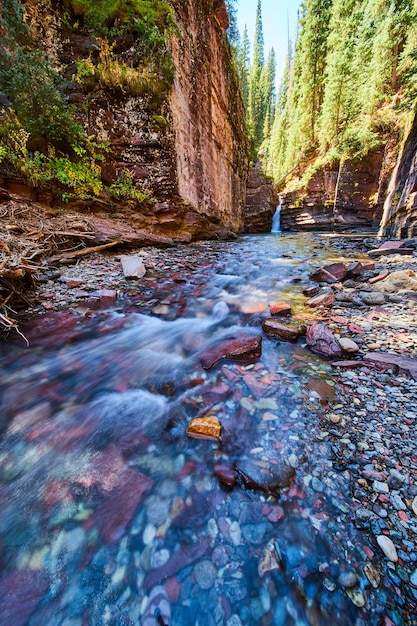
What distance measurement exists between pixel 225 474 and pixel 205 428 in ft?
1.20

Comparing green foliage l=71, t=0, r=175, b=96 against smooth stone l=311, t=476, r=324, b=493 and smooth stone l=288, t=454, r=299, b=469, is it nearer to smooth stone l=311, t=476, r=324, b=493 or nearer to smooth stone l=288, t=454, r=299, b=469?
smooth stone l=288, t=454, r=299, b=469

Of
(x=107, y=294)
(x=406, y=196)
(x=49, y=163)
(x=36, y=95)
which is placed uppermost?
(x=36, y=95)

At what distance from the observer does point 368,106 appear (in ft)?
58.7

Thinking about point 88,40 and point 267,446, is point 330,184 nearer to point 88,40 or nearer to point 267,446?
point 88,40

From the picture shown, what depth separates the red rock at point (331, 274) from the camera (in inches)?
207

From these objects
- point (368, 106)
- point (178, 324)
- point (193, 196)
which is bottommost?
point (178, 324)

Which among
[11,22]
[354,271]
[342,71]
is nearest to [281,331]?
[354,271]

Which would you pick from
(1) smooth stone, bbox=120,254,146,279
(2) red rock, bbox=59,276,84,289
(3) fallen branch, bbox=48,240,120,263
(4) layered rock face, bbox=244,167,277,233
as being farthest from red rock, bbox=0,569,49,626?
(4) layered rock face, bbox=244,167,277,233

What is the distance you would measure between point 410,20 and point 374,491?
25890mm

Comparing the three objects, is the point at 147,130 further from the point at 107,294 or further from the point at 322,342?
the point at 322,342

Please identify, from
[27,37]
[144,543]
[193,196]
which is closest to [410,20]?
[193,196]

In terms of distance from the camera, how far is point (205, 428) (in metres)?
1.89

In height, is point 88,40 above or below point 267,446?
above

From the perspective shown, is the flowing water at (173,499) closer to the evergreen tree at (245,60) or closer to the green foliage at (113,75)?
the green foliage at (113,75)
